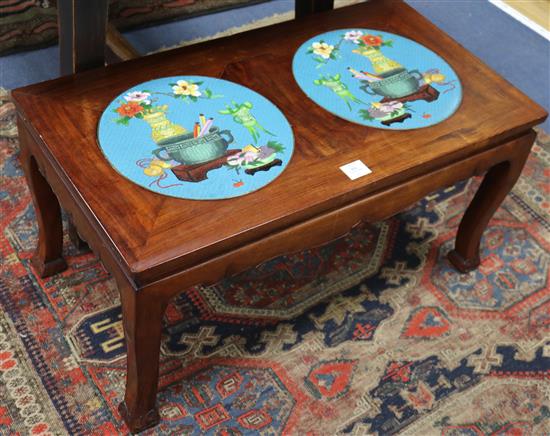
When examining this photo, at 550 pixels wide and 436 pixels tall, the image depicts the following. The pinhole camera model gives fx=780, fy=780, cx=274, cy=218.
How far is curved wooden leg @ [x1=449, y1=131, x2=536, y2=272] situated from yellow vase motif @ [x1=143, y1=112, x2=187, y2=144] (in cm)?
84

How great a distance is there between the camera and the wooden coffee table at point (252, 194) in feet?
4.92

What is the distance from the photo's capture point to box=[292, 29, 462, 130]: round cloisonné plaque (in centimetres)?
184

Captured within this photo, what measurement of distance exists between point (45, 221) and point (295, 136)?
26.5 inches

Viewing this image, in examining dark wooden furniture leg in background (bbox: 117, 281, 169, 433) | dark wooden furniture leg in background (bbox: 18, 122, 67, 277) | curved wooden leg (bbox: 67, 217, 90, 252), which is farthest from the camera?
curved wooden leg (bbox: 67, 217, 90, 252)

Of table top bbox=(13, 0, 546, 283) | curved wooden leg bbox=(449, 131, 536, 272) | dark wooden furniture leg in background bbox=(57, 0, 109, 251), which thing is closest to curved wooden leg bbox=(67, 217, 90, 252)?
dark wooden furniture leg in background bbox=(57, 0, 109, 251)

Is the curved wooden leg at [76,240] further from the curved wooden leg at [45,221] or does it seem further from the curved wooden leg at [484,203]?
the curved wooden leg at [484,203]

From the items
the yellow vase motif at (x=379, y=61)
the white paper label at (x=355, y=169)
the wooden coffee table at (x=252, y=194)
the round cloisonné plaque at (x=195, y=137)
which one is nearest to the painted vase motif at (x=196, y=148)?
the round cloisonné plaque at (x=195, y=137)

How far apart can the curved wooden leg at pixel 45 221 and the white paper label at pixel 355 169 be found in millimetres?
714

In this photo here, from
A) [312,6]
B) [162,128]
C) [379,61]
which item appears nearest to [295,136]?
[162,128]

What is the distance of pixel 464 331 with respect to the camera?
2.09 meters

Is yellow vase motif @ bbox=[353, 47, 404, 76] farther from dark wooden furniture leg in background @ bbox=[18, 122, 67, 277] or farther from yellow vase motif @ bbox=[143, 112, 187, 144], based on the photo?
dark wooden furniture leg in background @ bbox=[18, 122, 67, 277]

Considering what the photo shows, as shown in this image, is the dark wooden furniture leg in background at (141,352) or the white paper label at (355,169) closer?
the dark wooden furniture leg in background at (141,352)

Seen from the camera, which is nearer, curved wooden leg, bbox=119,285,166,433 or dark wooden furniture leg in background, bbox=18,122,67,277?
curved wooden leg, bbox=119,285,166,433

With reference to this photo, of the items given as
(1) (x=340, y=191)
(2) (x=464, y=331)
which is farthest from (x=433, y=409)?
(1) (x=340, y=191)
